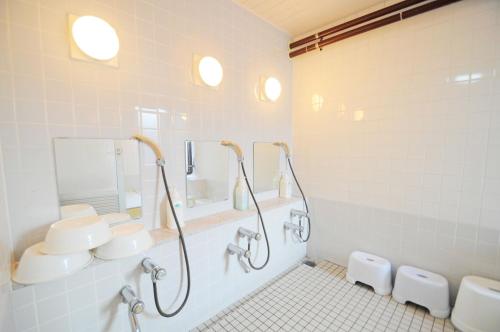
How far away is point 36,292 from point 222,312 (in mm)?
1038

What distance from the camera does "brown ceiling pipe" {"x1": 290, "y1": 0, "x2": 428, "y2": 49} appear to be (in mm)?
1442

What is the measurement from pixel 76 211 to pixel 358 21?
2175 millimetres

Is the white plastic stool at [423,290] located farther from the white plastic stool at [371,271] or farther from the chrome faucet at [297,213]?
the chrome faucet at [297,213]

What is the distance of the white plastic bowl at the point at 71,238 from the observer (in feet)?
2.50

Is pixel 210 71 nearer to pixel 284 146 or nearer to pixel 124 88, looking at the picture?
pixel 124 88

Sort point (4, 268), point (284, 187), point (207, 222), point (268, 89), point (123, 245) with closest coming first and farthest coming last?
point (4, 268) < point (123, 245) < point (207, 222) < point (268, 89) < point (284, 187)

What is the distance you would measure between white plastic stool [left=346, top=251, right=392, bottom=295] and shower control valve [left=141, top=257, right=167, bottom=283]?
148 centimetres

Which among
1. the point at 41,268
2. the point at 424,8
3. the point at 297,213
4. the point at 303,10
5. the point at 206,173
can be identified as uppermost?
the point at 303,10

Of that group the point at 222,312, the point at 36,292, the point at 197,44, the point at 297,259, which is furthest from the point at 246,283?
the point at 197,44

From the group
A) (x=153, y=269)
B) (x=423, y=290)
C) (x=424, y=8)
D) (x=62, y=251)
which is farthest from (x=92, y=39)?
(x=423, y=290)

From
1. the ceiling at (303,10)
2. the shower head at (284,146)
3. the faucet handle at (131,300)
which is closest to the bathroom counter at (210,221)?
the faucet handle at (131,300)

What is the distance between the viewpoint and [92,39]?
1002 millimetres

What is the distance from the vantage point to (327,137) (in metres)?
1.98

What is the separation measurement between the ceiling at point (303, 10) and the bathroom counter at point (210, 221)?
1571mm
